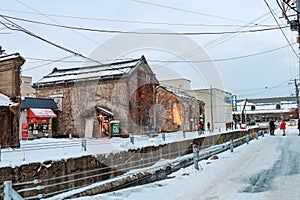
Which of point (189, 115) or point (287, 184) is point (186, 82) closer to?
point (189, 115)

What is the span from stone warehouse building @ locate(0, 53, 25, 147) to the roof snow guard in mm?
14107

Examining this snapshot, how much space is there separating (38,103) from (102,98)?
6.39 m

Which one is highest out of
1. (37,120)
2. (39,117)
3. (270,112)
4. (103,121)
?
(270,112)

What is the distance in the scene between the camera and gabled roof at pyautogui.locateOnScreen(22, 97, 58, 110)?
2834 cm

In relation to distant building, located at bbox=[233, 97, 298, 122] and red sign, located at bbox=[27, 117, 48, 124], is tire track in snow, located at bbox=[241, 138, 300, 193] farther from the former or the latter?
distant building, located at bbox=[233, 97, 298, 122]

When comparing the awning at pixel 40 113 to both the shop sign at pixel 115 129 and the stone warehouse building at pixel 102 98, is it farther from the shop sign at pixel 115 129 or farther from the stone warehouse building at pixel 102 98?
the shop sign at pixel 115 129

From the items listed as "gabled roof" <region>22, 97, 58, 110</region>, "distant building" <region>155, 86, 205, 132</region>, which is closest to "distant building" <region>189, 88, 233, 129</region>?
"distant building" <region>155, 86, 205, 132</region>

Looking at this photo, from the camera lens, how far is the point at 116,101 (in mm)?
29422

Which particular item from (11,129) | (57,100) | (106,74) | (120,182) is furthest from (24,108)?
(120,182)

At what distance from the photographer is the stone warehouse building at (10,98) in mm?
14188

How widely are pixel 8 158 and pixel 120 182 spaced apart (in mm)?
4583

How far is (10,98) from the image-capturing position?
14789mm

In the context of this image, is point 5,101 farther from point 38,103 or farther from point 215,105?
point 215,105

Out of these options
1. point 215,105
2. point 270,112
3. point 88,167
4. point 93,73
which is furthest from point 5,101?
point 270,112
